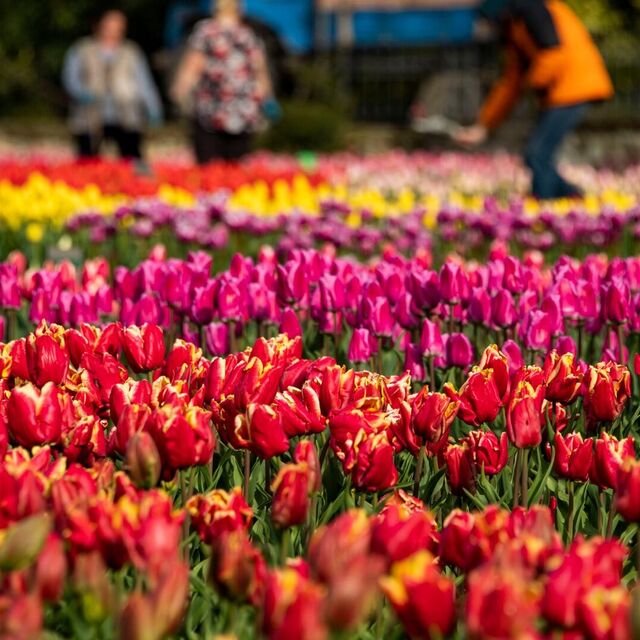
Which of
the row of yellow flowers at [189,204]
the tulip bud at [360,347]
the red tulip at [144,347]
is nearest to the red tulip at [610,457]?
the red tulip at [144,347]

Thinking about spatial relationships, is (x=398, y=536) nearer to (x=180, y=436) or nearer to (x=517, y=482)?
(x=180, y=436)

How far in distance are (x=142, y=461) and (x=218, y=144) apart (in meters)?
12.2

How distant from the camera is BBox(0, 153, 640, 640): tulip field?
5.22ft

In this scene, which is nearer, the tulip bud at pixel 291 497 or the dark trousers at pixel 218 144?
the tulip bud at pixel 291 497

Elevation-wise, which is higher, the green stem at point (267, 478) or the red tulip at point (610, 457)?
the red tulip at point (610, 457)

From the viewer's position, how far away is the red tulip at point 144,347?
9.90 feet

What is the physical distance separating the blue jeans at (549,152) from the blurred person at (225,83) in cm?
387

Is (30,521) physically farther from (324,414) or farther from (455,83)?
Answer: (455,83)

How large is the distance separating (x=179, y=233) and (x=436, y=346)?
133 inches

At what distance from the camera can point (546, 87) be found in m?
10.4

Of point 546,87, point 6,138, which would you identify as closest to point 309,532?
point 546,87

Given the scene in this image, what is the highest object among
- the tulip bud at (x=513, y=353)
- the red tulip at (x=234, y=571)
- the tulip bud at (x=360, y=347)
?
the red tulip at (x=234, y=571)

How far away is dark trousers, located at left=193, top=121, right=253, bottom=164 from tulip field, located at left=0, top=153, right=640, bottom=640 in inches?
370

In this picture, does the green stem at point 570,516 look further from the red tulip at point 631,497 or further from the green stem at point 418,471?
the red tulip at point 631,497
